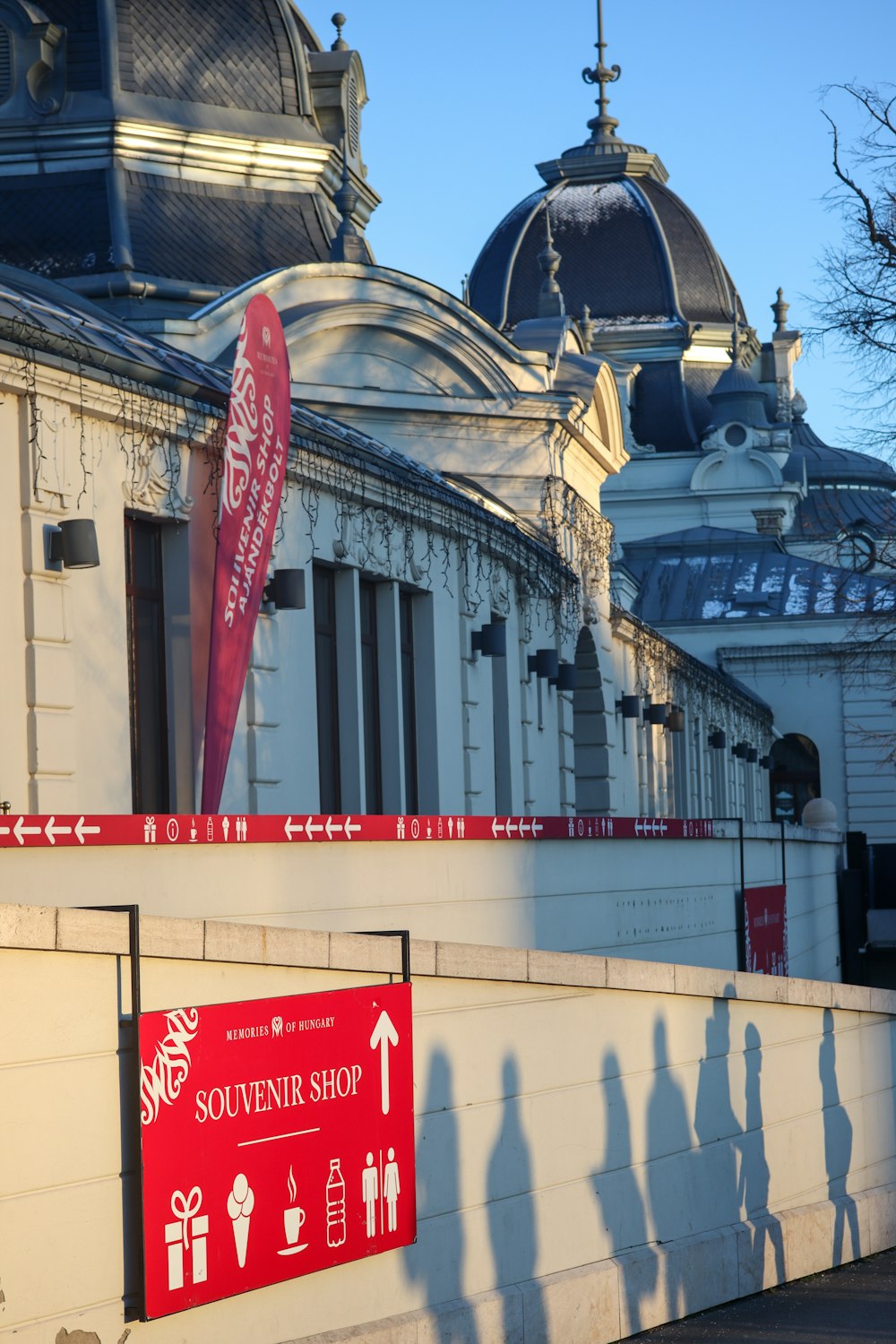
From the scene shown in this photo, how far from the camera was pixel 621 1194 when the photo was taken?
981cm

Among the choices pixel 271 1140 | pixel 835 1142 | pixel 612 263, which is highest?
pixel 612 263

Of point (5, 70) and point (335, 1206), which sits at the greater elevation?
point (5, 70)

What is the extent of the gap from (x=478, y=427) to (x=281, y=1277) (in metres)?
22.8

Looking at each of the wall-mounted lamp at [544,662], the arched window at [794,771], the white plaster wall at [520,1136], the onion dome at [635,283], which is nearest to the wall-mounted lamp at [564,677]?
the wall-mounted lamp at [544,662]

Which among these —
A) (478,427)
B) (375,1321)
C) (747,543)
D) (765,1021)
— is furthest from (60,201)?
(747,543)

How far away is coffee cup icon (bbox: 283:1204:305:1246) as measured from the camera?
748cm

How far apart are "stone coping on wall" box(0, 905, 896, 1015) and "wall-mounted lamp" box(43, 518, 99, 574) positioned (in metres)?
4.08

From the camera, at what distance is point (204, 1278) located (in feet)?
23.2

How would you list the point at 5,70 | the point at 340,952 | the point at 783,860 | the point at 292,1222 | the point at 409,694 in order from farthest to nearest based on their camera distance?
1. the point at 5,70
2. the point at 783,860
3. the point at 409,694
4. the point at 340,952
5. the point at 292,1222

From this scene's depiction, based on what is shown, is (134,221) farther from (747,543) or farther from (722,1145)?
(747,543)

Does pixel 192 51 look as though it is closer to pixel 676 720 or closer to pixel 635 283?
pixel 676 720

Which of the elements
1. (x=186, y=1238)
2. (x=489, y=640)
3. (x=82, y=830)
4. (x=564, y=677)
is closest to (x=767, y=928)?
(x=489, y=640)

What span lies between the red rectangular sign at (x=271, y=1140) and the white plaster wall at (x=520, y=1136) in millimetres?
91

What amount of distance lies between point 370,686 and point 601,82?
83.2 metres
